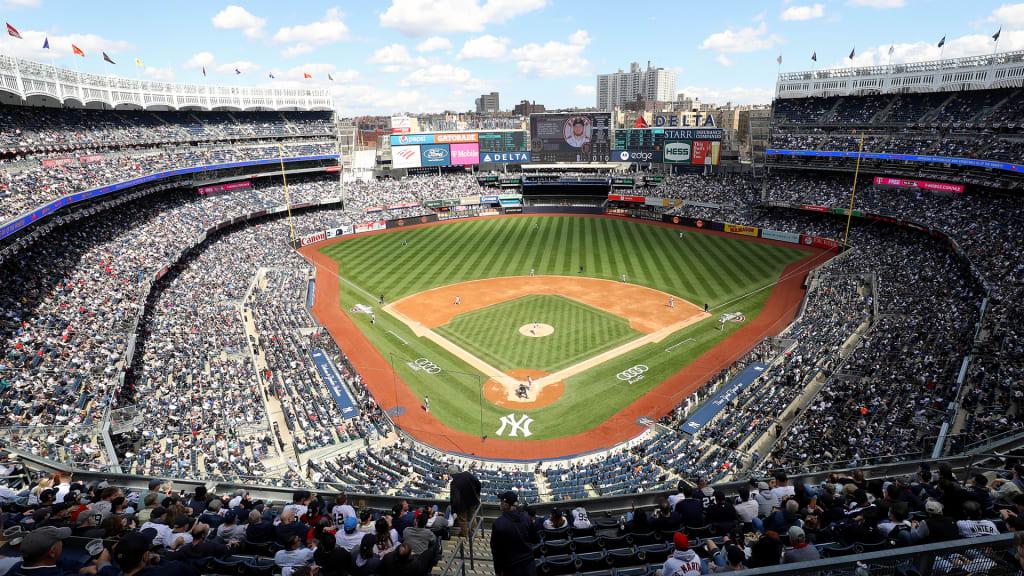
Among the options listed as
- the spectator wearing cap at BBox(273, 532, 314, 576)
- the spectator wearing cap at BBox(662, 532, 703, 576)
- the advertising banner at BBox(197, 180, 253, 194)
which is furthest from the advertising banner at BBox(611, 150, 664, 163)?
the spectator wearing cap at BBox(273, 532, 314, 576)

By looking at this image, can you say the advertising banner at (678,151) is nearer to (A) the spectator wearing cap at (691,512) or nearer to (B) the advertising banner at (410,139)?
(B) the advertising banner at (410,139)

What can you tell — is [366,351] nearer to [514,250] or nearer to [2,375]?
[2,375]

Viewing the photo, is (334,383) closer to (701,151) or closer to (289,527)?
(289,527)

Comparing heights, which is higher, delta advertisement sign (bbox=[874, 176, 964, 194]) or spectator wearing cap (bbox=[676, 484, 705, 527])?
delta advertisement sign (bbox=[874, 176, 964, 194])

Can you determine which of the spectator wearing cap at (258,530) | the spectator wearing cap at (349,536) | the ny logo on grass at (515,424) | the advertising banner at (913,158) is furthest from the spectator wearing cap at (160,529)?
the advertising banner at (913,158)

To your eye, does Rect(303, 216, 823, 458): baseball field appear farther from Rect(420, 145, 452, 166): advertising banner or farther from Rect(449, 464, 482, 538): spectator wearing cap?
Rect(420, 145, 452, 166): advertising banner

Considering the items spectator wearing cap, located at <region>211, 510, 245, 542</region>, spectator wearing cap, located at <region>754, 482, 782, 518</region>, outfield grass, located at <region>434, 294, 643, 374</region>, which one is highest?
spectator wearing cap, located at <region>754, 482, 782, 518</region>
